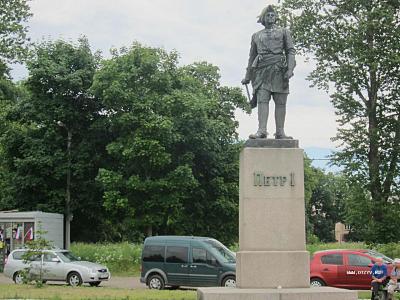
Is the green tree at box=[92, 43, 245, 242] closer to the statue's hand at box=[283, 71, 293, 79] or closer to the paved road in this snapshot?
the paved road

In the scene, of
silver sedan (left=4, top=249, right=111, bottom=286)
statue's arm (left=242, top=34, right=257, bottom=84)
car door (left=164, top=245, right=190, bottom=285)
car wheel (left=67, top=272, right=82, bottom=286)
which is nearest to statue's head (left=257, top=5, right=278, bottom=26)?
statue's arm (left=242, top=34, right=257, bottom=84)

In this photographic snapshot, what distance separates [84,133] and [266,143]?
29927 millimetres

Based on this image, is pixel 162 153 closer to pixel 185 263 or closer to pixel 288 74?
pixel 185 263

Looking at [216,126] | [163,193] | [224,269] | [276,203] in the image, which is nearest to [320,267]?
[224,269]

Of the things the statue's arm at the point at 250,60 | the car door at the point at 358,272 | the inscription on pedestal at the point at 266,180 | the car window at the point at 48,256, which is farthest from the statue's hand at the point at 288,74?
the car window at the point at 48,256

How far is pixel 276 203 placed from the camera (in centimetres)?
1286

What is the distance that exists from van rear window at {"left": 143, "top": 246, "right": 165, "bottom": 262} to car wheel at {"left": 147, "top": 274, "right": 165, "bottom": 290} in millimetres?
634

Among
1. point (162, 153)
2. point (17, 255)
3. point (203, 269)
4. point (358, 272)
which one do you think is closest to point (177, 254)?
point (203, 269)

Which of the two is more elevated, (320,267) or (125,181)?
(125,181)

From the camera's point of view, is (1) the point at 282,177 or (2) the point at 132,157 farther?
(2) the point at 132,157

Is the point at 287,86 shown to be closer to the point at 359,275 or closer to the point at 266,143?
the point at 266,143

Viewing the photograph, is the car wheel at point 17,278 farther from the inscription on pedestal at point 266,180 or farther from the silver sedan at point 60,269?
the inscription on pedestal at point 266,180

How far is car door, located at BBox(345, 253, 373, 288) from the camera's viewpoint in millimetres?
23391

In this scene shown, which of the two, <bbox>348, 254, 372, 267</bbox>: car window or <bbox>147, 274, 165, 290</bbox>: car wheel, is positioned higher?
<bbox>348, 254, 372, 267</bbox>: car window
